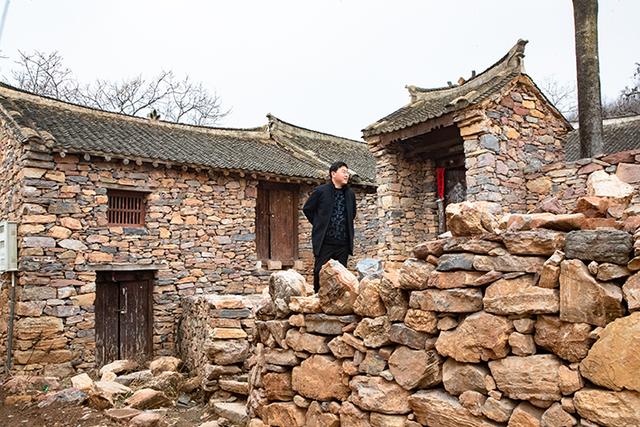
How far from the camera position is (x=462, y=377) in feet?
8.77

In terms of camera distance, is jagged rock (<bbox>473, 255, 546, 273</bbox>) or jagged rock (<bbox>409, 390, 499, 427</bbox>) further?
jagged rock (<bbox>409, 390, 499, 427</bbox>)

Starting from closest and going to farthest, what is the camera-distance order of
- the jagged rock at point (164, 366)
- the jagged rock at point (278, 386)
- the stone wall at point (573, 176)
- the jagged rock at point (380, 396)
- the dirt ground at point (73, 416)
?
the jagged rock at point (380, 396) → the jagged rock at point (278, 386) → the dirt ground at point (73, 416) → the stone wall at point (573, 176) → the jagged rock at point (164, 366)

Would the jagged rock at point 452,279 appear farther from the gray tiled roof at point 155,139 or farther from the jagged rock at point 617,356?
the gray tiled roof at point 155,139

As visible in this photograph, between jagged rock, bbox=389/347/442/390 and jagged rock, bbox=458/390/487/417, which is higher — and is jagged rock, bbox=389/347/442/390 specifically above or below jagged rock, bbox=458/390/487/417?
above

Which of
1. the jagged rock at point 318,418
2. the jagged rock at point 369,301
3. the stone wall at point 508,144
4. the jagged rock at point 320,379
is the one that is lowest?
the jagged rock at point 318,418

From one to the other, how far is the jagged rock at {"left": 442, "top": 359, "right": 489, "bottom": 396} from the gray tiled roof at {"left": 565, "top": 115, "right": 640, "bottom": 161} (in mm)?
11233

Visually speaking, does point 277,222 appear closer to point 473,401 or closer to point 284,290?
point 284,290

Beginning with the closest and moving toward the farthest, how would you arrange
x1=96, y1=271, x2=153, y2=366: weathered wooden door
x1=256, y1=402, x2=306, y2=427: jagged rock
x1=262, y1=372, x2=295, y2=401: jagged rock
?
x1=256, y1=402, x2=306, y2=427: jagged rock
x1=262, y1=372, x2=295, y2=401: jagged rock
x1=96, y1=271, x2=153, y2=366: weathered wooden door

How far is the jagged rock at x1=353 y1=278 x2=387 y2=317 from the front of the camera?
3184 mm

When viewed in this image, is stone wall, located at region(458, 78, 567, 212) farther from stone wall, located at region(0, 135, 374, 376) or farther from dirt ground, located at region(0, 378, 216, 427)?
stone wall, located at region(0, 135, 374, 376)

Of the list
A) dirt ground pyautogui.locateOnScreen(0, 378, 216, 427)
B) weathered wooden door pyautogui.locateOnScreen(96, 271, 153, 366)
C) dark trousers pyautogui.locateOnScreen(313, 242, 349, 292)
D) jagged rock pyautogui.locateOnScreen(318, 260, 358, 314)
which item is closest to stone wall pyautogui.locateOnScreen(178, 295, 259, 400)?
dirt ground pyautogui.locateOnScreen(0, 378, 216, 427)

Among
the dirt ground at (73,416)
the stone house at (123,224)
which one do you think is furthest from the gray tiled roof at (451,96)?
the dirt ground at (73,416)

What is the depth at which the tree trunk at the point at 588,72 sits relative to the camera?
26.6 ft

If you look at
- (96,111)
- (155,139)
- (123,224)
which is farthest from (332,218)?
(96,111)
